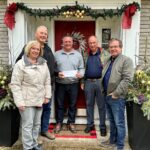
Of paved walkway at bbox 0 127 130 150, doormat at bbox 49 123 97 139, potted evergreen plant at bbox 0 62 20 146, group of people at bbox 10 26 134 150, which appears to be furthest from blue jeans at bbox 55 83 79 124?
potted evergreen plant at bbox 0 62 20 146

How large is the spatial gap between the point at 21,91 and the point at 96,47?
1.50 metres

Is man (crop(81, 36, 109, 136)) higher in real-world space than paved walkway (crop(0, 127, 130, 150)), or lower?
higher

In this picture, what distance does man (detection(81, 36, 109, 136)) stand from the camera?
5117mm

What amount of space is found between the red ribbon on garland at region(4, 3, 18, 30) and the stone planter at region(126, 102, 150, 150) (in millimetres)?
2217

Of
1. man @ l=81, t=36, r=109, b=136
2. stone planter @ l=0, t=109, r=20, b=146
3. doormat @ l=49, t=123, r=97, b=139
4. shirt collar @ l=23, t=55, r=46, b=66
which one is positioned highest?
shirt collar @ l=23, t=55, r=46, b=66

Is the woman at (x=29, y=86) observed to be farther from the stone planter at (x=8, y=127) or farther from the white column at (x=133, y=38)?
the white column at (x=133, y=38)

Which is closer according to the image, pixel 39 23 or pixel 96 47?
pixel 96 47

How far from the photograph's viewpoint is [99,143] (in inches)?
194

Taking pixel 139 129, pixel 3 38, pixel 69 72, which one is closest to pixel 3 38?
pixel 3 38

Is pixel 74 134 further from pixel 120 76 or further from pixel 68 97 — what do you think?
pixel 120 76

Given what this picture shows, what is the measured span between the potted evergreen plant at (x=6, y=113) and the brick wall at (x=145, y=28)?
2.13 meters

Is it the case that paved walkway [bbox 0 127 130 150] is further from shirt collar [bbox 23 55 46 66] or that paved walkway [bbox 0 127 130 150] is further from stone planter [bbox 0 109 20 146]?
shirt collar [bbox 23 55 46 66]

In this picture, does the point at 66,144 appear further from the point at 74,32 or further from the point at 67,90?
the point at 74,32

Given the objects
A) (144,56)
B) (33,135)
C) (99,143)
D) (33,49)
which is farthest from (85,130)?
(33,49)
